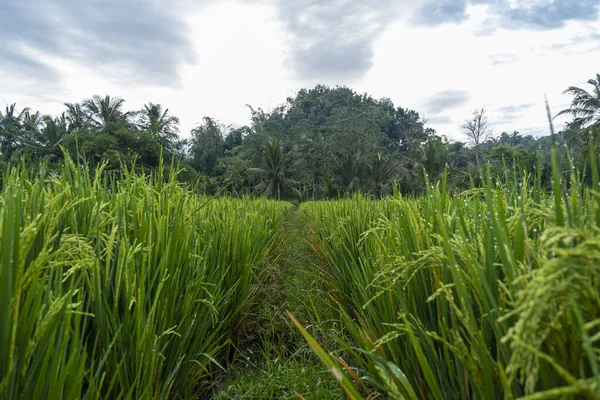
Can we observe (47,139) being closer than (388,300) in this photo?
No

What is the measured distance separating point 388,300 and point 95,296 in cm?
94

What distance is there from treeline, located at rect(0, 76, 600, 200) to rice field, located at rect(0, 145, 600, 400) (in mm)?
14938

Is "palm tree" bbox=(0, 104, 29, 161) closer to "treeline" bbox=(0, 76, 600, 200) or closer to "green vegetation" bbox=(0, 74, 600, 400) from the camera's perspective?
"treeline" bbox=(0, 76, 600, 200)

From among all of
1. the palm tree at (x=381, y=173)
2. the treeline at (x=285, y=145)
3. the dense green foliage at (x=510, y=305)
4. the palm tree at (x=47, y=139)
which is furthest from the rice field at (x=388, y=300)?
the palm tree at (x=47, y=139)

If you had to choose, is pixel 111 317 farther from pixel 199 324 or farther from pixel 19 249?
pixel 199 324

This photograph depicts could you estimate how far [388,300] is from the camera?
121 centimetres

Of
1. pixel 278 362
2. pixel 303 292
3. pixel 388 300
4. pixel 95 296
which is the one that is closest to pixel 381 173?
pixel 303 292

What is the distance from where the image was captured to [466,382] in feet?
2.28

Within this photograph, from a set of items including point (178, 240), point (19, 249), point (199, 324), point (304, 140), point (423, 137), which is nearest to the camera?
point (19, 249)

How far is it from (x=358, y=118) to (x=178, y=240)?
1316 inches

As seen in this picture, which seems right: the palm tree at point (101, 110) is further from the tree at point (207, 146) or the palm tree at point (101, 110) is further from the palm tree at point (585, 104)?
the palm tree at point (585, 104)

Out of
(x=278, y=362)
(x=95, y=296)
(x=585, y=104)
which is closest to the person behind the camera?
(x=95, y=296)

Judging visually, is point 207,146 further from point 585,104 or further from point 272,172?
point 585,104

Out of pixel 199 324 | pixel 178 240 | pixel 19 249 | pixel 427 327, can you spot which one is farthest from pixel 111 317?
pixel 427 327
